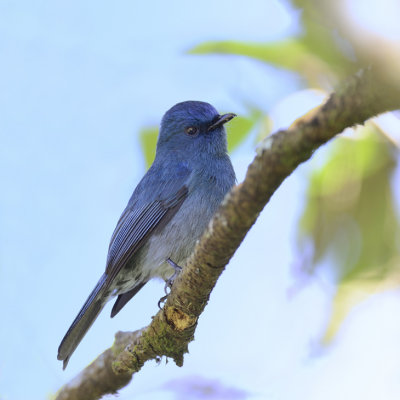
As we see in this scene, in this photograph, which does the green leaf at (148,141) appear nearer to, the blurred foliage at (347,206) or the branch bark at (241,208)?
the blurred foliage at (347,206)

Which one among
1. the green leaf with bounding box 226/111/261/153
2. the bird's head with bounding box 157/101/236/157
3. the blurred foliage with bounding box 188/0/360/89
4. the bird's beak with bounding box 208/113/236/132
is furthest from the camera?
the bird's head with bounding box 157/101/236/157

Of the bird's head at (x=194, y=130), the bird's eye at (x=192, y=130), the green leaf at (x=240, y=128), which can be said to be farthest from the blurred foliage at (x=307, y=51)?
the bird's eye at (x=192, y=130)

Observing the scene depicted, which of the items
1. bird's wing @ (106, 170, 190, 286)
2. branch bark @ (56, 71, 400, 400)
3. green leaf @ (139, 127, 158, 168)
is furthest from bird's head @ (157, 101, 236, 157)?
branch bark @ (56, 71, 400, 400)

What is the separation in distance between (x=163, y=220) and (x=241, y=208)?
2211 millimetres

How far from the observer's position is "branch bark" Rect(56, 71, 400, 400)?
82.0 inches

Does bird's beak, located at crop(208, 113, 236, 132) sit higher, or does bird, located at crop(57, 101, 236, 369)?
bird's beak, located at crop(208, 113, 236, 132)

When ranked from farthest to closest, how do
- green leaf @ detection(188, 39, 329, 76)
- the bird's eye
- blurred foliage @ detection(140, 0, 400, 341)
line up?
1. the bird's eye
2. blurred foliage @ detection(140, 0, 400, 341)
3. green leaf @ detection(188, 39, 329, 76)

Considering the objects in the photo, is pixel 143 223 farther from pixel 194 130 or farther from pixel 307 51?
pixel 307 51

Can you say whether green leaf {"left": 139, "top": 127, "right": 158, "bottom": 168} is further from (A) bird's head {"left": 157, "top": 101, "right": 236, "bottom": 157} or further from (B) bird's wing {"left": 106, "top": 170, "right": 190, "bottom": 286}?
(A) bird's head {"left": 157, "top": 101, "right": 236, "bottom": 157}

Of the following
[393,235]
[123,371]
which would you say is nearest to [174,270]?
[123,371]

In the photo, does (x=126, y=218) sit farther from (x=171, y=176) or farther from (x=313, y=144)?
(x=313, y=144)

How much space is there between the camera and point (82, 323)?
4.71m

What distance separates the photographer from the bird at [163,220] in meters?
4.62

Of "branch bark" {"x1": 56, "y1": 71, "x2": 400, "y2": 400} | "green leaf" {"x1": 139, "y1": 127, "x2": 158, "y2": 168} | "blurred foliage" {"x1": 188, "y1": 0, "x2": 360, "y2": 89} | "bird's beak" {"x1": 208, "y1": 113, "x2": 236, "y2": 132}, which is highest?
"bird's beak" {"x1": 208, "y1": 113, "x2": 236, "y2": 132}
